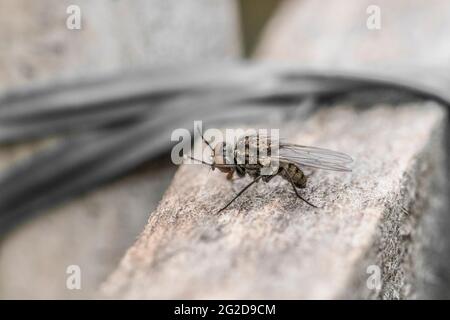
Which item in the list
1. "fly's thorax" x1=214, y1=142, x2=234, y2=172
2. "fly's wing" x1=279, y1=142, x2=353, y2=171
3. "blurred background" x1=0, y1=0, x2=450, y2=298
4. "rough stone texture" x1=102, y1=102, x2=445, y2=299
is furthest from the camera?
"blurred background" x1=0, y1=0, x2=450, y2=298

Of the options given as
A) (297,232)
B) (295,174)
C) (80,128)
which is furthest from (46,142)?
(297,232)

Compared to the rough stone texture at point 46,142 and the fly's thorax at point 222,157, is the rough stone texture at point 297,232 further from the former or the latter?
the rough stone texture at point 46,142

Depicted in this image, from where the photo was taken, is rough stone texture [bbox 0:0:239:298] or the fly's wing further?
rough stone texture [bbox 0:0:239:298]

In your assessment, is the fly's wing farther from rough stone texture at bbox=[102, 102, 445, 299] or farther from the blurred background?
the blurred background

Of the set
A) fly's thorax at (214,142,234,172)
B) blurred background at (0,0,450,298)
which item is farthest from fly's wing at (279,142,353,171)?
blurred background at (0,0,450,298)

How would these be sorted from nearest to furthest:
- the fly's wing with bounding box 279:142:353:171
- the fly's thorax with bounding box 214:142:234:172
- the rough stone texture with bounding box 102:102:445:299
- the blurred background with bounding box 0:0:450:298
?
1. the rough stone texture with bounding box 102:102:445:299
2. the fly's wing with bounding box 279:142:353:171
3. the fly's thorax with bounding box 214:142:234:172
4. the blurred background with bounding box 0:0:450:298

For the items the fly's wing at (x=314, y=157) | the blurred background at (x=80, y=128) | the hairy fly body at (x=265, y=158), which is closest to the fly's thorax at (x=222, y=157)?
the hairy fly body at (x=265, y=158)

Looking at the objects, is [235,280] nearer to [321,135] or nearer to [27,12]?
[321,135]
